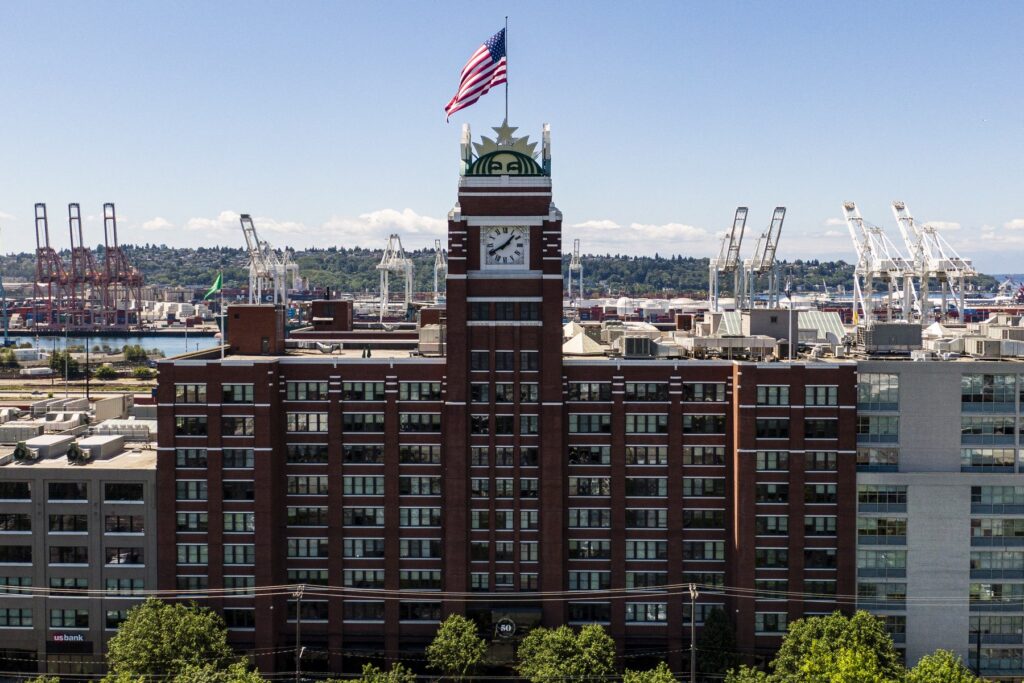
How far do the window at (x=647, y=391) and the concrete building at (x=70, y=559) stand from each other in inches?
1591

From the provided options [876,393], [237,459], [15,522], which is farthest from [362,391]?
[876,393]

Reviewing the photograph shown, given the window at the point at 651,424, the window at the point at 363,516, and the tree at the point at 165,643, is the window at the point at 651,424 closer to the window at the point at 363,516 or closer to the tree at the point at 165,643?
the window at the point at 363,516

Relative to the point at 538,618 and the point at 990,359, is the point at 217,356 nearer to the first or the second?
the point at 538,618

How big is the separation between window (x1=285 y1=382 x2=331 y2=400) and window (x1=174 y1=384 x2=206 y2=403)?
6828 mm

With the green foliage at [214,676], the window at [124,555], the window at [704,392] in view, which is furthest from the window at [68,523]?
the window at [704,392]

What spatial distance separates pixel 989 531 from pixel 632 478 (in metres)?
30.0

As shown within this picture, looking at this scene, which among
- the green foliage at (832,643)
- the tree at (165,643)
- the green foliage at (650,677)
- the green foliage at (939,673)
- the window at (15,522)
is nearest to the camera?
the green foliage at (939,673)

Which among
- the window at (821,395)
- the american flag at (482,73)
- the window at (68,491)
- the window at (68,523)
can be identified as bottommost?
the window at (68,523)

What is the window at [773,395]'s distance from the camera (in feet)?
248

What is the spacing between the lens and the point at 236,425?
7588 cm

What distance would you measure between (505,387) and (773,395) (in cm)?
2212

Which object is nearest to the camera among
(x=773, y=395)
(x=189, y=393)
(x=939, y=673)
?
(x=939, y=673)

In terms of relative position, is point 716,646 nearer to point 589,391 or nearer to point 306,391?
point 589,391

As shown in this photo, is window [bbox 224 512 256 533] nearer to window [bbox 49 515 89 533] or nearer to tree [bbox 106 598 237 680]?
tree [bbox 106 598 237 680]
